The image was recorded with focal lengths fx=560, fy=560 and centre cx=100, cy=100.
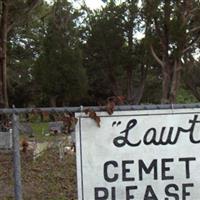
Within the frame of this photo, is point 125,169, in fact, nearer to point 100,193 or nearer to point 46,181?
point 100,193

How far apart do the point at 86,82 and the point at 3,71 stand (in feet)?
142

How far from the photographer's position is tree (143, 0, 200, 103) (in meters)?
34.1

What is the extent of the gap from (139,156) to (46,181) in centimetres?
400

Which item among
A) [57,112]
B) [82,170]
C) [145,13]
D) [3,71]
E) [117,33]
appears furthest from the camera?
[117,33]

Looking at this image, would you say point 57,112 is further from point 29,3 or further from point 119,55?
point 119,55

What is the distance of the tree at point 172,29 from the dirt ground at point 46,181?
80.7ft

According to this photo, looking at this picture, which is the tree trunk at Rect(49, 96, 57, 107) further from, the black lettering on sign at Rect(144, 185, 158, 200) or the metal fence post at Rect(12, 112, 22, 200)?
the black lettering on sign at Rect(144, 185, 158, 200)

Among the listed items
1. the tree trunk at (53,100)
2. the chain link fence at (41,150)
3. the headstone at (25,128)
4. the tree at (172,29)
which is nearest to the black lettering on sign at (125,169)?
the chain link fence at (41,150)

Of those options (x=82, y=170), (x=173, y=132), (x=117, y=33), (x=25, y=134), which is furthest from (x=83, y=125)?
(x=117, y=33)

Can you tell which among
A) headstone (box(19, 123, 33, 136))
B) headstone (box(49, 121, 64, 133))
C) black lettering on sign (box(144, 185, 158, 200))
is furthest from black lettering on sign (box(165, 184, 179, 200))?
headstone (box(19, 123, 33, 136))

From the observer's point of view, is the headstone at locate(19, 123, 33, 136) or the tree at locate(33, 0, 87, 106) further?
the tree at locate(33, 0, 87, 106)

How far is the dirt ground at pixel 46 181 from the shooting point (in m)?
6.97

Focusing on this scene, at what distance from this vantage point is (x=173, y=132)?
4.29m

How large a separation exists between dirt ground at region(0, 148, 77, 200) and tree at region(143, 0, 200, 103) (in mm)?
24611
